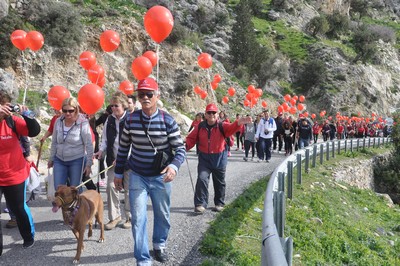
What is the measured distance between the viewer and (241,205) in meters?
6.89

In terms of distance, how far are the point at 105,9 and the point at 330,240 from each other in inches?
985

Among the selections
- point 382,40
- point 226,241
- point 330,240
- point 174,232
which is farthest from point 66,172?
point 382,40

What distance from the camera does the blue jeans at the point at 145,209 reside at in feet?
12.9

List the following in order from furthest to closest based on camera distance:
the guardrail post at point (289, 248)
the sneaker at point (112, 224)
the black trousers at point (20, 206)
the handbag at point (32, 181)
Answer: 1. the handbag at point (32, 181)
2. the sneaker at point (112, 224)
3. the black trousers at point (20, 206)
4. the guardrail post at point (289, 248)

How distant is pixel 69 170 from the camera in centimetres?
539

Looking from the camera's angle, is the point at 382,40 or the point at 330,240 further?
the point at 382,40

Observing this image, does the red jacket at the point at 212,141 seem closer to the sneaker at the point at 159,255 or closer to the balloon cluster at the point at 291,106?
the sneaker at the point at 159,255

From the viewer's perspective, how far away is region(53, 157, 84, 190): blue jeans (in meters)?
5.33

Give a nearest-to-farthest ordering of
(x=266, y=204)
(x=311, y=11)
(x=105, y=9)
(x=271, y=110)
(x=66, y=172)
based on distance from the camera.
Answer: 1. (x=266, y=204)
2. (x=66, y=172)
3. (x=105, y=9)
4. (x=271, y=110)
5. (x=311, y=11)

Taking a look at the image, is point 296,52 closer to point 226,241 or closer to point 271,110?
point 271,110

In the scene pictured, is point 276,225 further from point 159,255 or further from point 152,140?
point 152,140

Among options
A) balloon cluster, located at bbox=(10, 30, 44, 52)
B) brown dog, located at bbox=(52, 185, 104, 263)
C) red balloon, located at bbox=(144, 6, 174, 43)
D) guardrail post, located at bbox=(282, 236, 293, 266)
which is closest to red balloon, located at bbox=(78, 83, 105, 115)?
red balloon, located at bbox=(144, 6, 174, 43)

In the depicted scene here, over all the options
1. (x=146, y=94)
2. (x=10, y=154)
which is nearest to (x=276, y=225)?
(x=146, y=94)

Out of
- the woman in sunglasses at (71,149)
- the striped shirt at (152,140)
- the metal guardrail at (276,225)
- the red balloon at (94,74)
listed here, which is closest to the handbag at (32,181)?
the woman in sunglasses at (71,149)
